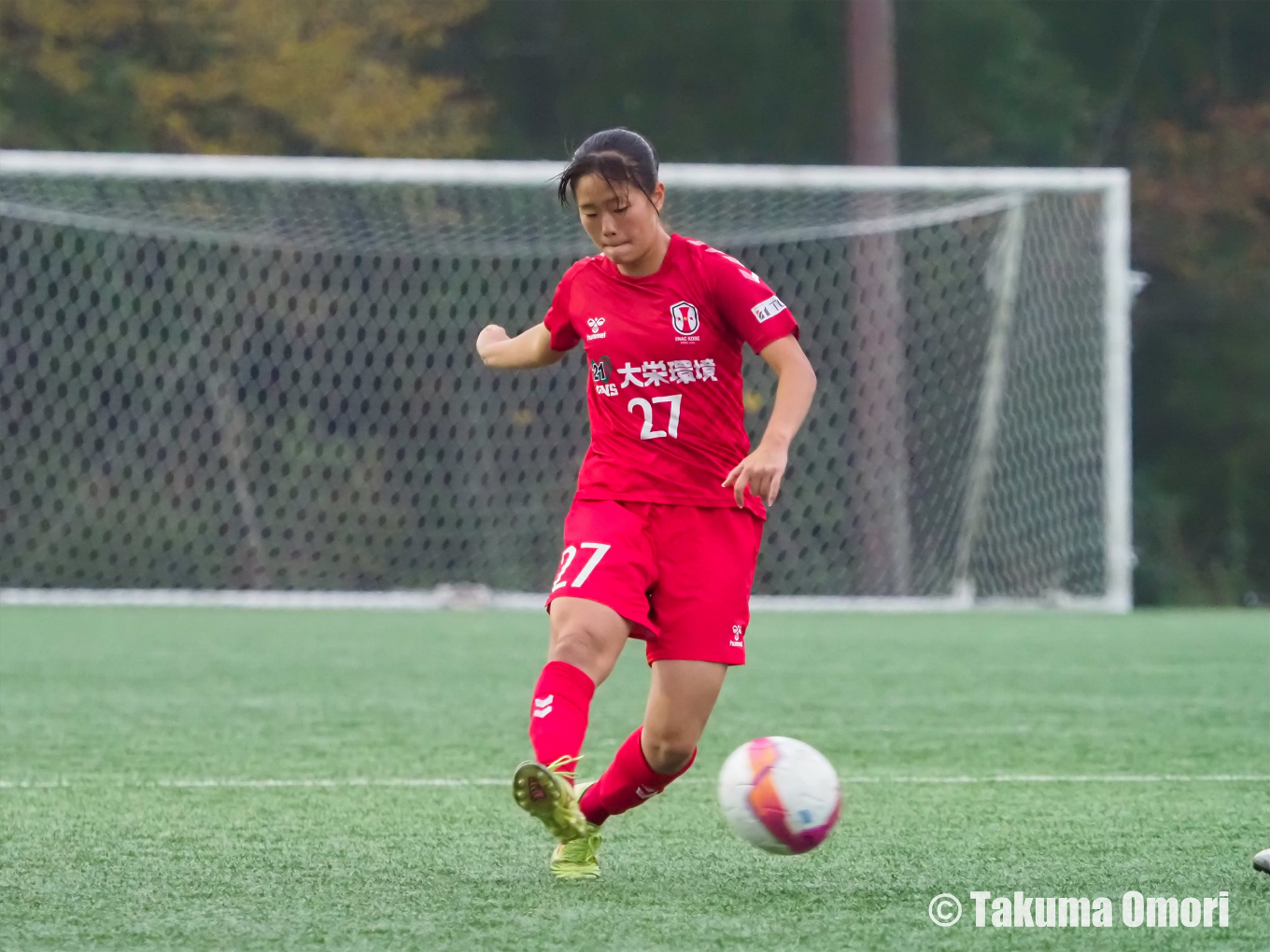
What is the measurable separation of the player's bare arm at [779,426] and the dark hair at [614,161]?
424 mm

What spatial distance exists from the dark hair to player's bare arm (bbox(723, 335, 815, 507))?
1.39 ft

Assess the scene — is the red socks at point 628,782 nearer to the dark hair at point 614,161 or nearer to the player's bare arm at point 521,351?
the player's bare arm at point 521,351

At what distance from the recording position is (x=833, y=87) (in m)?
19.8

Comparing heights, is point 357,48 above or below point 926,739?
above

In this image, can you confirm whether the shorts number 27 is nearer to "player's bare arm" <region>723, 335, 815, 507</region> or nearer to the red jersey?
the red jersey

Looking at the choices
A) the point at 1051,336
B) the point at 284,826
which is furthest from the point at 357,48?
the point at 284,826

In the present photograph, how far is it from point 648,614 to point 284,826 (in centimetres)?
106

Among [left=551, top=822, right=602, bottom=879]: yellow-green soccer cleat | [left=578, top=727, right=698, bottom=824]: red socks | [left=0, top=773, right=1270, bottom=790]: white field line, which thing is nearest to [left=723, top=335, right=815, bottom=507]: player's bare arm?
[left=578, top=727, right=698, bottom=824]: red socks

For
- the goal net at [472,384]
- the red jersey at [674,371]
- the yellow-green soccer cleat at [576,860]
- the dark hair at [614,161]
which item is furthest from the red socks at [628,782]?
the goal net at [472,384]

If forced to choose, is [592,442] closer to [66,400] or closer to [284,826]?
[284,826]

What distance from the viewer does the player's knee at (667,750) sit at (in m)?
3.66

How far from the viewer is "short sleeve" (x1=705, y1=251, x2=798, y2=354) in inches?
145

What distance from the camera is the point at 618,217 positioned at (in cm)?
362

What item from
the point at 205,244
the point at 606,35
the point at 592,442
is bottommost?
the point at 592,442
